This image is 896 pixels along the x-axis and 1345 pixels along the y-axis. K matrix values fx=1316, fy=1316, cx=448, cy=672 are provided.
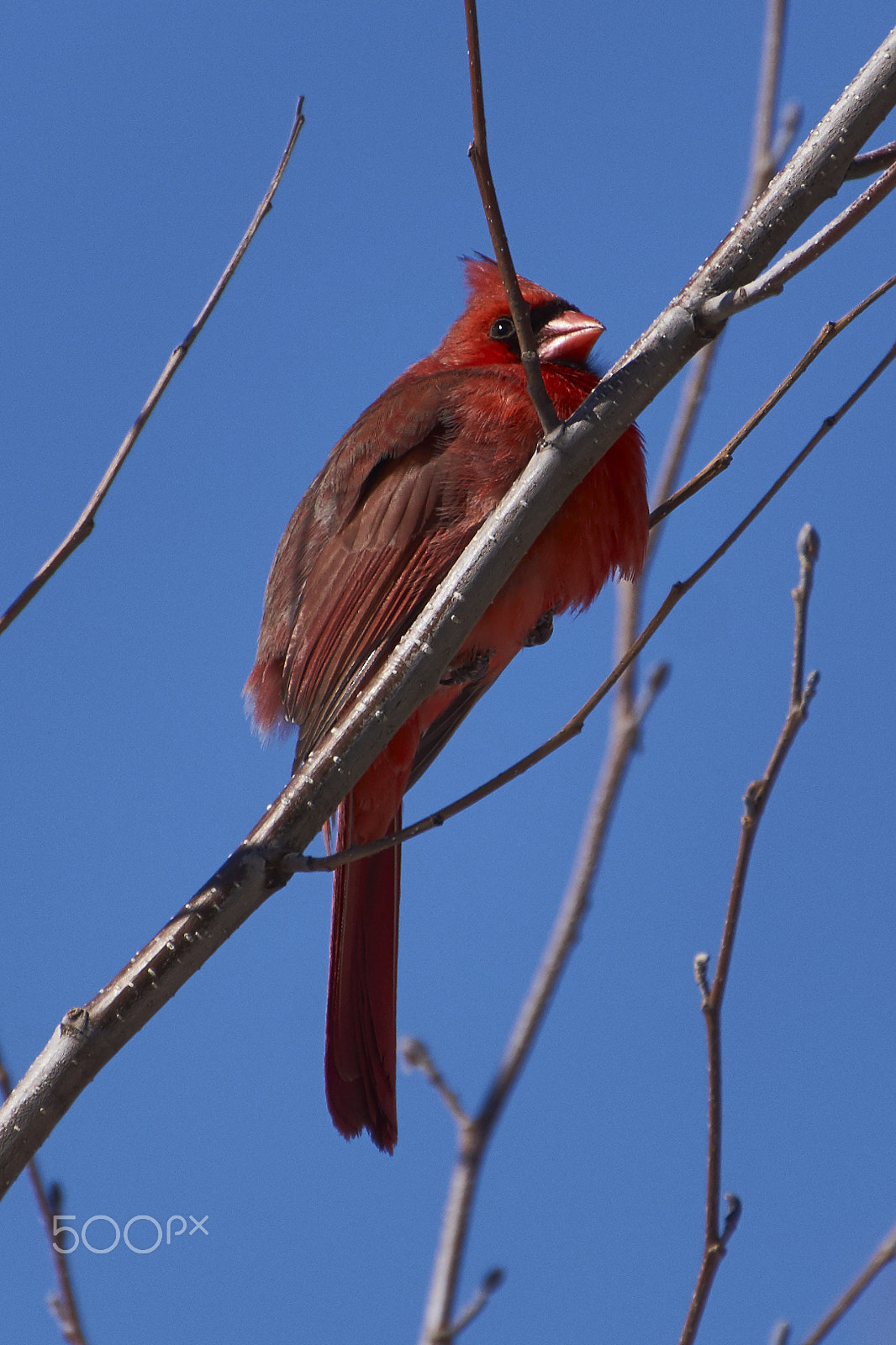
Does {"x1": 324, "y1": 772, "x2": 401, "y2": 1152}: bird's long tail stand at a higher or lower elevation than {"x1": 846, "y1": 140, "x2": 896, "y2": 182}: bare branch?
lower

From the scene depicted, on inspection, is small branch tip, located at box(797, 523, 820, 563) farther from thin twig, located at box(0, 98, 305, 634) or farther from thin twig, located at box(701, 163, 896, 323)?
thin twig, located at box(0, 98, 305, 634)

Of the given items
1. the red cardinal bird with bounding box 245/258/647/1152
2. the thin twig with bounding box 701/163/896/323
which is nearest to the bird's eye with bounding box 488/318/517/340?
the red cardinal bird with bounding box 245/258/647/1152

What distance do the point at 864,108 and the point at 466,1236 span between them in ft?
5.89

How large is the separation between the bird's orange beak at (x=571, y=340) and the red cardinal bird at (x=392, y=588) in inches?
5.1

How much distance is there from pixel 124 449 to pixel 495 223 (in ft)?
1.92

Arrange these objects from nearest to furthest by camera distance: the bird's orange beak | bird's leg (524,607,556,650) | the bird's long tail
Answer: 1. the bird's long tail
2. bird's leg (524,607,556,650)
3. the bird's orange beak

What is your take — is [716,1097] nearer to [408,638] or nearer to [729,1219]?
[729,1219]

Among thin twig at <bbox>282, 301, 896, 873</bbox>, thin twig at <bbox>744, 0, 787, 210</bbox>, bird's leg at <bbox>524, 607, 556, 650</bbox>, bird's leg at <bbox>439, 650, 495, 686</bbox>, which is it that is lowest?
thin twig at <bbox>282, 301, 896, 873</bbox>

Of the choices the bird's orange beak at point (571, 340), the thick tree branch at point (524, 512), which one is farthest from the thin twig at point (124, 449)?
the bird's orange beak at point (571, 340)

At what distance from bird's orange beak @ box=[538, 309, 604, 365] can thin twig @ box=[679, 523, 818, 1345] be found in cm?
126

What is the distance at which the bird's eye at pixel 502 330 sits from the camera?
3244 mm

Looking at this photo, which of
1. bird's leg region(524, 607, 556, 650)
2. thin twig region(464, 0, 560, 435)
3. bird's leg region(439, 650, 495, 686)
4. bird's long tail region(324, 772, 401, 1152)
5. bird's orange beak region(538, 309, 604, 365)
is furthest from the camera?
bird's orange beak region(538, 309, 604, 365)

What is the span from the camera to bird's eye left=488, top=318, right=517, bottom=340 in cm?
324

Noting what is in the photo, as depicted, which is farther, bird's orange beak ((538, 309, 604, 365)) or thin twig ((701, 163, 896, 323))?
bird's orange beak ((538, 309, 604, 365))
